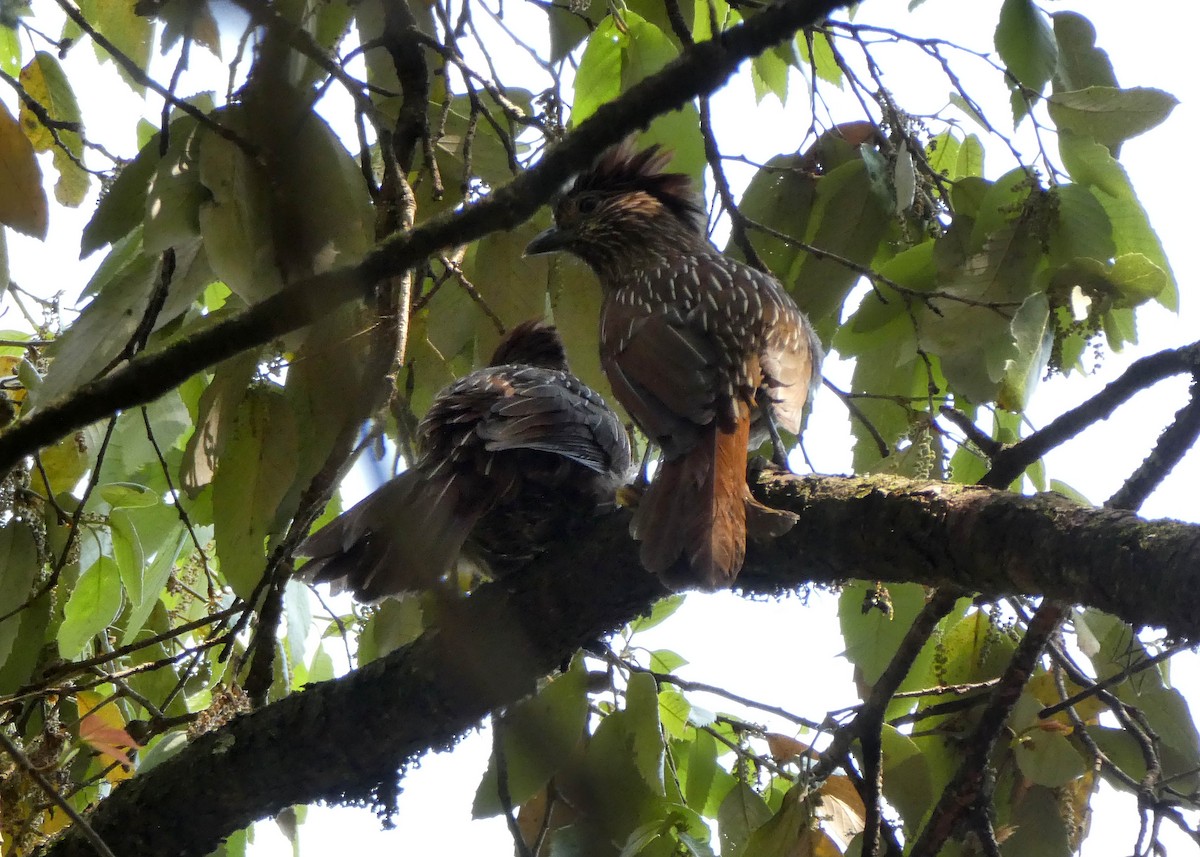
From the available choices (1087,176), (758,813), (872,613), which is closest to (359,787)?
(758,813)

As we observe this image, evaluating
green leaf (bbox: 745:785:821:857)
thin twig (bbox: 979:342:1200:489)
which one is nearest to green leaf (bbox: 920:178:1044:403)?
thin twig (bbox: 979:342:1200:489)

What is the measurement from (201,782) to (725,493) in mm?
1297

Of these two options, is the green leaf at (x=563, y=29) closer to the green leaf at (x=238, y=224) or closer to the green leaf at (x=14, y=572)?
the green leaf at (x=238, y=224)

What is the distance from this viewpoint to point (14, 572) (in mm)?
3053

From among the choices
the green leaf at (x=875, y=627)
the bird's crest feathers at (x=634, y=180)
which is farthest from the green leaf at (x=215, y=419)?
the bird's crest feathers at (x=634, y=180)

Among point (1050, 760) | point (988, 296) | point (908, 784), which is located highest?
point (988, 296)

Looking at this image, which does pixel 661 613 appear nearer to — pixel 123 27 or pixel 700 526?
pixel 700 526

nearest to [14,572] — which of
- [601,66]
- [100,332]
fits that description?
[100,332]

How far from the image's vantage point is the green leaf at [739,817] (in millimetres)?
2920

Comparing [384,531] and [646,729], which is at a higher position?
[384,531]

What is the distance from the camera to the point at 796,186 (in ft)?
10.8

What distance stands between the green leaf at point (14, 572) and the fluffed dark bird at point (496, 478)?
98cm

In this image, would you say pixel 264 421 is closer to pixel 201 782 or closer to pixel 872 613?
pixel 201 782

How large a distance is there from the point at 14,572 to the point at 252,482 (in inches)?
34.7
